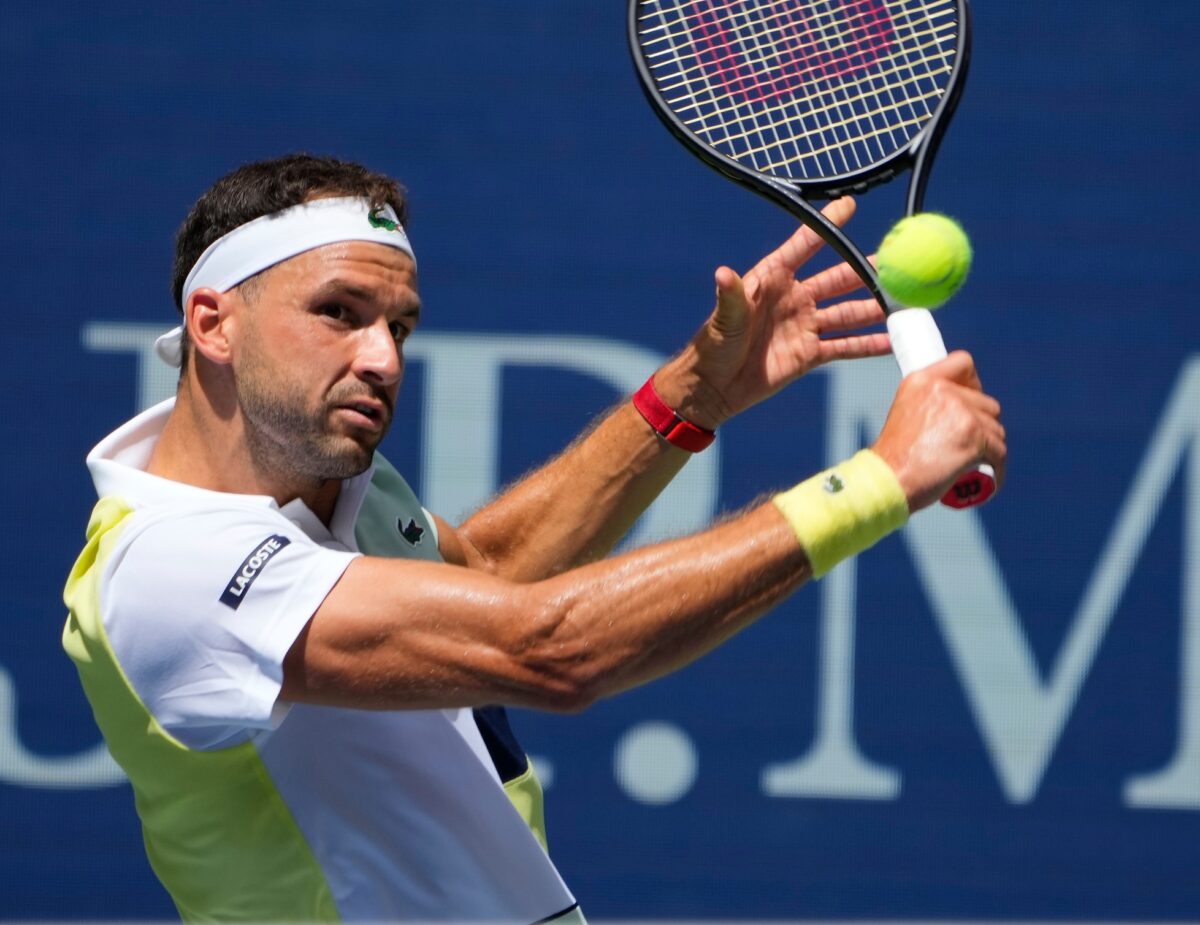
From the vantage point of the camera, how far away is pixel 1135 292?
13.1 ft

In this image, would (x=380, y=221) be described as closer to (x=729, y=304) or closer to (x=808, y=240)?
(x=729, y=304)

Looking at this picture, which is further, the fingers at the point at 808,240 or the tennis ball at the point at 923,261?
the fingers at the point at 808,240

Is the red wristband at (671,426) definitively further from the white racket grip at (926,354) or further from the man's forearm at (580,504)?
the white racket grip at (926,354)

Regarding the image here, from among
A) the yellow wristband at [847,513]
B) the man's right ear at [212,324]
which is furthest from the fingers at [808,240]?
the man's right ear at [212,324]

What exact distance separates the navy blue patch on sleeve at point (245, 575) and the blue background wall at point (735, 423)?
185 centimetres

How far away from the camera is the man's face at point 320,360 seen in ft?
7.61

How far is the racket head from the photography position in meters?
2.57

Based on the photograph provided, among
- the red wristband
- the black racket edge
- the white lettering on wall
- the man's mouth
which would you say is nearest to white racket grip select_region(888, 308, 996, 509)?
the black racket edge

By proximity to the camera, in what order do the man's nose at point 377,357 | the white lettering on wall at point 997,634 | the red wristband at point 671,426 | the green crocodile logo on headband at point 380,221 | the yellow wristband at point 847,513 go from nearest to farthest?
1. the yellow wristband at point 847,513
2. the man's nose at point 377,357
3. the green crocodile logo on headband at point 380,221
4. the red wristband at point 671,426
5. the white lettering on wall at point 997,634

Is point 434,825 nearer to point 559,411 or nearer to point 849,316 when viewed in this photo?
point 849,316

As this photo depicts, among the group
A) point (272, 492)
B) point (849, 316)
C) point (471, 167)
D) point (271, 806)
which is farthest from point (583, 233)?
point (271, 806)

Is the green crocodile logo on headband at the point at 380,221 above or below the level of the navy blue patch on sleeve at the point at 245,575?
above

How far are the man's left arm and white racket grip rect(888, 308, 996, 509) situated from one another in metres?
0.23

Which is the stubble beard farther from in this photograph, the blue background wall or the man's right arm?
the blue background wall
